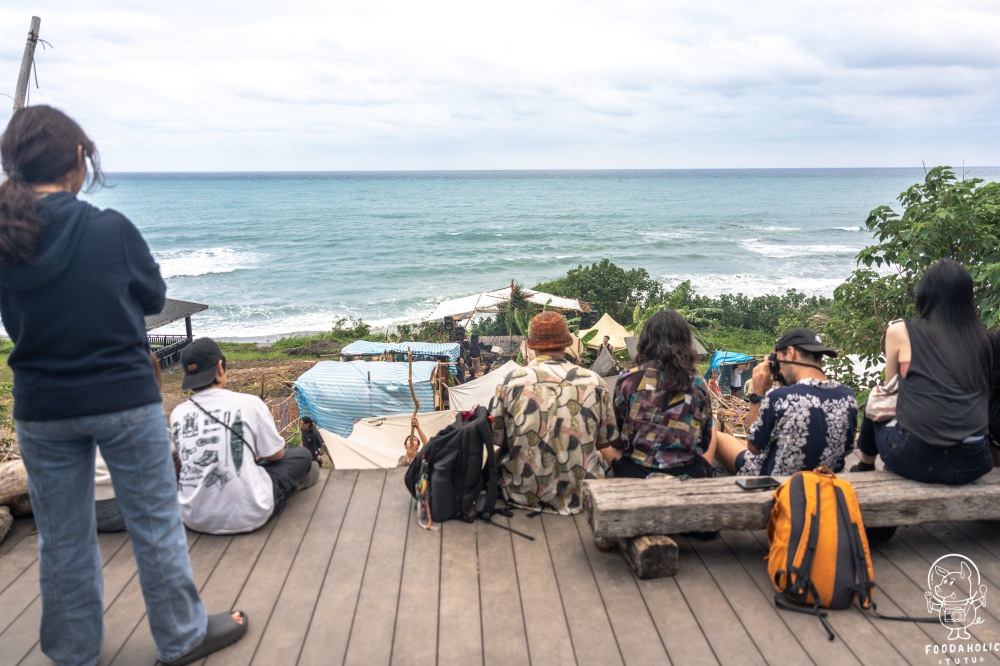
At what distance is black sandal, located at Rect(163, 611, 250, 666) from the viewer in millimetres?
2513

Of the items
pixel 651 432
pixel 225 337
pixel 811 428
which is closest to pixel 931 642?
pixel 811 428

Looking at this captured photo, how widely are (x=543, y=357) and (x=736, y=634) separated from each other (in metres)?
1.57

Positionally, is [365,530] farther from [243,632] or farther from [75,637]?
[75,637]

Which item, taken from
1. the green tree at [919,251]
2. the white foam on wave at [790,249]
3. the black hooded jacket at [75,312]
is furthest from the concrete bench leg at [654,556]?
the white foam on wave at [790,249]

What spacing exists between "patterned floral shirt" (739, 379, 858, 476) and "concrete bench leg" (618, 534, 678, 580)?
794 mm

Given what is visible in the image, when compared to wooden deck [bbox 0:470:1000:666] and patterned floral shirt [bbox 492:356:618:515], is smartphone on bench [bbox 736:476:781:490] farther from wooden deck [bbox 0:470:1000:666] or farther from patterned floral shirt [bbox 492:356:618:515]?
patterned floral shirt [bbox 492:356:618:515]

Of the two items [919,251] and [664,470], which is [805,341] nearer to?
[664,470]

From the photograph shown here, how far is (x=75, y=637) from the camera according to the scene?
7.88 feet

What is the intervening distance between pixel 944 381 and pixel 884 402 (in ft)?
1.25

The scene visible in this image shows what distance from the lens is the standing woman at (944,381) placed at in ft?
10.1

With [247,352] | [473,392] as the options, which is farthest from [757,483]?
[247,352]

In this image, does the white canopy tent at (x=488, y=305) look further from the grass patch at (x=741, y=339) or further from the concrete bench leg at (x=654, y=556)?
the concrete bench leg at (x=654, y=556)

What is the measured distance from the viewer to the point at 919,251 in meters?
5.79

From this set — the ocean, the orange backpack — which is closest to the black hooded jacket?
the orange backpack
